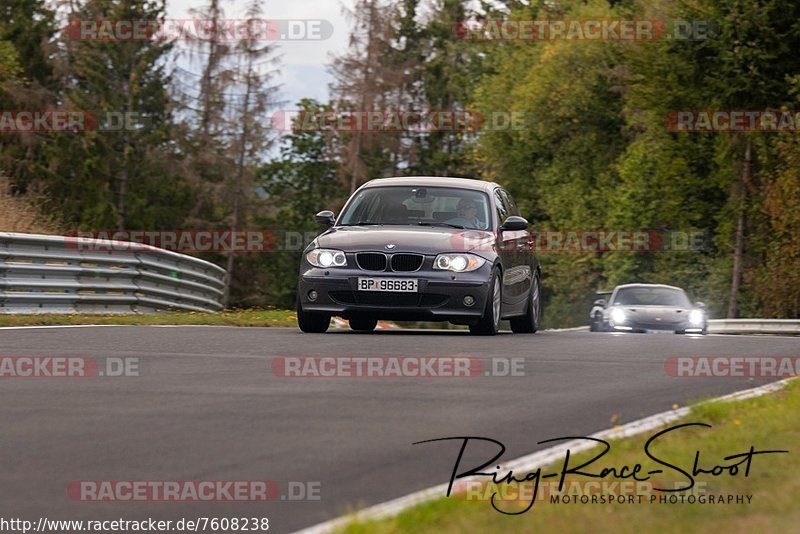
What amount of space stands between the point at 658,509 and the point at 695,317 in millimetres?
20201

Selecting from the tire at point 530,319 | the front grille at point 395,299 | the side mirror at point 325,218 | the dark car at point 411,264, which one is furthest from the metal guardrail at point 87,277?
the tire at point 530,319

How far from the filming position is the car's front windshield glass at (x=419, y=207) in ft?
53.0

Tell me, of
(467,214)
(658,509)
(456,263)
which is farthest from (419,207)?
(658,509)

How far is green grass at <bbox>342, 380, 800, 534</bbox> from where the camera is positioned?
517 cm

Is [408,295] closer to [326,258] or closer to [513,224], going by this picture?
[326,258]

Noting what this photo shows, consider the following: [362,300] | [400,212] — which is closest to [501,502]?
[362,300]

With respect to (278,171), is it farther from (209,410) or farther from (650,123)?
(209,410)

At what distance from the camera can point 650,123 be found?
49688 mm

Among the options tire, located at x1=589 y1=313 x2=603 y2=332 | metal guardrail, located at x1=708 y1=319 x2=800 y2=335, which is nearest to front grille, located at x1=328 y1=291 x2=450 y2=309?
tire, located at x1=589 y1=313 x2=603 y2=332

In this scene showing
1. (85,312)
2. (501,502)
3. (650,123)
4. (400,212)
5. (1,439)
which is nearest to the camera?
(501,502)

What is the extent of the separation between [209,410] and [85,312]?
12.4m

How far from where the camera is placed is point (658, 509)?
5.50 m

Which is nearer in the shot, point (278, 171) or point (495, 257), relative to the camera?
point (495, 257)

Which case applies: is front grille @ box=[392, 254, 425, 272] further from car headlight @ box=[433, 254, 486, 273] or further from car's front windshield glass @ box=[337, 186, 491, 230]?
car's front windshield glass @ box=[337, 186, 491, 230]
